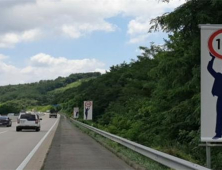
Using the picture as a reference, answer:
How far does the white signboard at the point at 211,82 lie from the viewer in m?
7.30

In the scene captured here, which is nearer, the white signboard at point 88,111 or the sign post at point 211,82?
the sign post at point 211,82

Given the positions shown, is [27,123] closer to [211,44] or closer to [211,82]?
[211,82]

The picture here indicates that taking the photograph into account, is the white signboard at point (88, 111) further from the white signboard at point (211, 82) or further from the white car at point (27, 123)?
the white signboard at point (211, 82)

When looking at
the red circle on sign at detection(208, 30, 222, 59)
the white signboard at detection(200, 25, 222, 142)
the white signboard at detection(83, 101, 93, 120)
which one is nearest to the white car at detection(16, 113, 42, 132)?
the white signboard at detection(83, 101, 93, 120)

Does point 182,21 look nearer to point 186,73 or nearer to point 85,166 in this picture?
point 186,73

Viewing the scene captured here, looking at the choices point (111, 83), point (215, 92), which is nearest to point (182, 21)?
point (215, 92)

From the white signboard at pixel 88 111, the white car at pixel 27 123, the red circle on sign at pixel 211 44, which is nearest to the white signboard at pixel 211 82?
the red circle on sign at pixel 211 44

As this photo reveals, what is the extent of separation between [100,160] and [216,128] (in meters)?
6.53

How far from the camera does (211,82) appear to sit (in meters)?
7.36

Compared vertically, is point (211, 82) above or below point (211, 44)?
below

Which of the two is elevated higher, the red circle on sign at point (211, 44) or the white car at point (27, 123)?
the red circle on sign at point (211, 44)

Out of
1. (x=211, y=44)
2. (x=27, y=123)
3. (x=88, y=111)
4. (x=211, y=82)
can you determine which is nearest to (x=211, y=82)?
(x=211, y=82)

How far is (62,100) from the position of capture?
618 feet

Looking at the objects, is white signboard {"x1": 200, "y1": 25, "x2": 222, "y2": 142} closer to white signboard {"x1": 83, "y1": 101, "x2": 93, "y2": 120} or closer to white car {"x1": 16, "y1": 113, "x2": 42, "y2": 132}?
white signboard {"x1": 83, "y1": 101, "x2": 93, "y2": 120}
